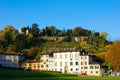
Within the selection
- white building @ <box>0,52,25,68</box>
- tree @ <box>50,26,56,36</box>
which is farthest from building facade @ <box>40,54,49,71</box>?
tree @ <box>50,26,56,36</box>

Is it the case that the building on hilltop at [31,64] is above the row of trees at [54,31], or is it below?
below

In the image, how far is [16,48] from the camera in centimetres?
14138

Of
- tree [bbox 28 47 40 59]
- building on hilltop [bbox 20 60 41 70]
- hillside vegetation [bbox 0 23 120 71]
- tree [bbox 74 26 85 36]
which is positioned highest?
tree [bbox 74 26 85 36]

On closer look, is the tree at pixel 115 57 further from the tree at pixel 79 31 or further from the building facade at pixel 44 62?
the tree at pixel 79 31

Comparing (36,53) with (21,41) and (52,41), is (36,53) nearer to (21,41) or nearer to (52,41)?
(21,41)

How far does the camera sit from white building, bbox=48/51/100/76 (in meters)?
121

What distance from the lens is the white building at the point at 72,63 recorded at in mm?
120950

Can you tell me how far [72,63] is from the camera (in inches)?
4919

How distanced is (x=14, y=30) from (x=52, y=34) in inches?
1350

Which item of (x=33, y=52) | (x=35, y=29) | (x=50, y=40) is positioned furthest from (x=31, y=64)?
(x=35, y=29)

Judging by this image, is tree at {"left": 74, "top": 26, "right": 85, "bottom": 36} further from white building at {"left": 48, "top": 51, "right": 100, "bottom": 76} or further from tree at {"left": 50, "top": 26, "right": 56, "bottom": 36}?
white building at {"left": 48, "top": 51, "right": 100, "bottom": 76}

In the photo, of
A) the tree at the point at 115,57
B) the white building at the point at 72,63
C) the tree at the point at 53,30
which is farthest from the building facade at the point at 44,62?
the tree at the point at 53,30

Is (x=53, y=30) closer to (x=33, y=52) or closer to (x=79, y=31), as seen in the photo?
(x=79, y=31)

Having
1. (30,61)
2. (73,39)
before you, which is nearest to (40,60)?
(30,61)
